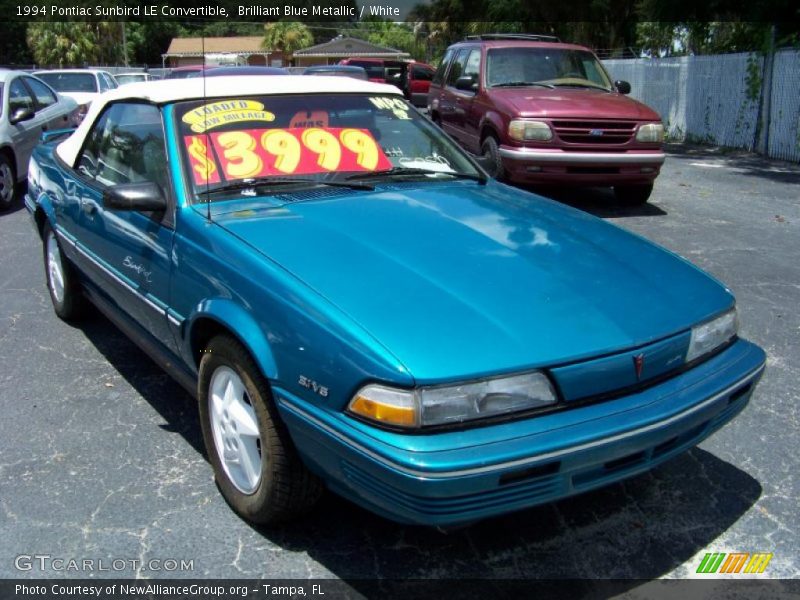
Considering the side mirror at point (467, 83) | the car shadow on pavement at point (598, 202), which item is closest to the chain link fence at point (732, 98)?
the car shadow on pavement at point (598, 202)

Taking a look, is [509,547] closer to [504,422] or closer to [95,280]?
[504,422]

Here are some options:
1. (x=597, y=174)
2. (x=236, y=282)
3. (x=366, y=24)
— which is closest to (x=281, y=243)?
(x=236, y=282)

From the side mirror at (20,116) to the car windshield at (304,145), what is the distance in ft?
21.4

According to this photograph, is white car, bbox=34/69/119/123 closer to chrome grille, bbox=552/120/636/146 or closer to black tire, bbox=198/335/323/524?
chrome grille, bbox=552/120/636/146

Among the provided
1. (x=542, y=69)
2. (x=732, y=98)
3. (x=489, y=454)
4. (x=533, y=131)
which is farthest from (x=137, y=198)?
(x=732, y=98)

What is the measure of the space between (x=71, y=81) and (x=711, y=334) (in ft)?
48.3

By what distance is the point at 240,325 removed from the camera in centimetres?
260

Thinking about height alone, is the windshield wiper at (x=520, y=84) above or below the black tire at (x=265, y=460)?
above

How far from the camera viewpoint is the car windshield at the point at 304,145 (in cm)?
334

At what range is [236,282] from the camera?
2.68 m

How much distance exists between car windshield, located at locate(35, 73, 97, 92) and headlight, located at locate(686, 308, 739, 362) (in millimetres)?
14220

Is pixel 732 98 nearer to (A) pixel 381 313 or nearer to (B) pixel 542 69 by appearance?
(B) pixel 542 69

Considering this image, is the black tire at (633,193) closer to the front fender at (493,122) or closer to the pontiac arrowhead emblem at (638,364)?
the front fender at (493,122)

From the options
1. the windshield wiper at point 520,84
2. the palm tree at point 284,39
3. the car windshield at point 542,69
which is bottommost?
the windshield wiper at point 520,84
